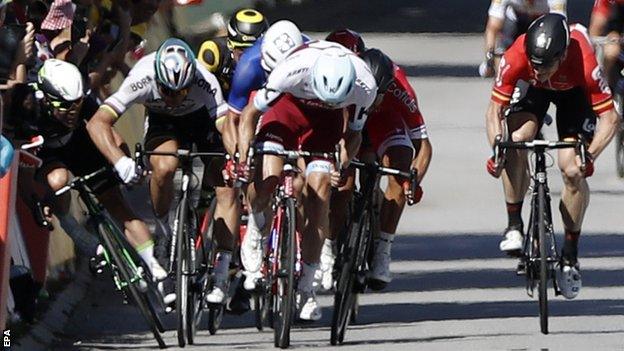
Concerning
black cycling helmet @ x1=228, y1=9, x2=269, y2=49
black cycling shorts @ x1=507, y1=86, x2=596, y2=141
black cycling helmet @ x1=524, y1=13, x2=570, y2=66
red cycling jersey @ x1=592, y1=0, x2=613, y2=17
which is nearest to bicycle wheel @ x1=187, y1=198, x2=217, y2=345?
black cycling helmet @ x1=228, y1=9, x2=269, y2=49

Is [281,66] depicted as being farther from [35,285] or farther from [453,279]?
[453,279]

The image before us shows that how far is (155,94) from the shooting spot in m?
13.2

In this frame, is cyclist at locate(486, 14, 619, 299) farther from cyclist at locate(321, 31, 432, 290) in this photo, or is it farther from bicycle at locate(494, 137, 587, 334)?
cyclist at locate(321, 31, 432, 290)

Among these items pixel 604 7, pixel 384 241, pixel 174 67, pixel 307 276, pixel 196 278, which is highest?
pixel 174 67

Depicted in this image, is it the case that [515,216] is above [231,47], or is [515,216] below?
below

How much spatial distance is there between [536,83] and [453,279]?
2886 mm

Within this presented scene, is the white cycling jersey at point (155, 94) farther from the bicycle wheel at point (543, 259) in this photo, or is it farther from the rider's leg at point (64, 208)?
the bicycle wheel at point (543, 259)

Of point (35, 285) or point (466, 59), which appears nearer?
point (35, 285)

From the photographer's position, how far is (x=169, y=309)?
42.8 feet

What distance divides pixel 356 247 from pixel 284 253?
31.5 inches

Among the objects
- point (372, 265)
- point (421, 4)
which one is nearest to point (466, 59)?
point (421, 4)

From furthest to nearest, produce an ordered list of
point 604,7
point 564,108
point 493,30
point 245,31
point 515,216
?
1. point 604,7
2. point 493,30
3. point 245,31
4. point 515,216
5. point 564,108

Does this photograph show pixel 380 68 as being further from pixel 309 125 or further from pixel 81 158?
pixel 81 158

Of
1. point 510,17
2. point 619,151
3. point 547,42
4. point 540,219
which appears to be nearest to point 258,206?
point 540,219
